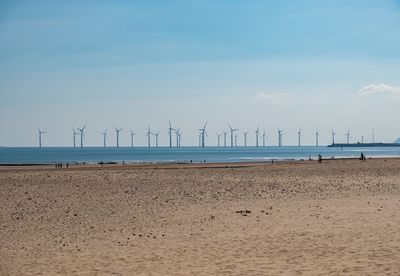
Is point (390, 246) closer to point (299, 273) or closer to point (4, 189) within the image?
point (299, 273)

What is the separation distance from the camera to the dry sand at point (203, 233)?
1209 centimetres

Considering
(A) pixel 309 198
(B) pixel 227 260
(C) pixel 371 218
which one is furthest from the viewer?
(A) pixel 309 198

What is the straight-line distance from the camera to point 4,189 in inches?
1304

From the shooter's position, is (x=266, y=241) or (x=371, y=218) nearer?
(x=266, y=241)

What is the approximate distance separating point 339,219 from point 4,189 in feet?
73.7

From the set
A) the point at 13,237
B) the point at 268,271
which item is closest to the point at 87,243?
the point at 13,237

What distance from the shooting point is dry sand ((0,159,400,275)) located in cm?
1209

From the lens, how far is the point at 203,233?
1645cm

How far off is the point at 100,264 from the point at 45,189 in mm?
21326

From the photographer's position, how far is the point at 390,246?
13.3 m

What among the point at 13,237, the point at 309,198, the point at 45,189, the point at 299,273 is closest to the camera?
the point at 299,273

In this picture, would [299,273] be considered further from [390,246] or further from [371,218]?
[371,218]

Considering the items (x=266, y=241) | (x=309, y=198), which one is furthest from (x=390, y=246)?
(x=309, y=198)

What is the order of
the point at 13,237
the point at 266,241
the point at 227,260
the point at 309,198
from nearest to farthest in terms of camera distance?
the point at 227,260 < the point at 266,241 < the point at 13,237 < the point at 309,198
